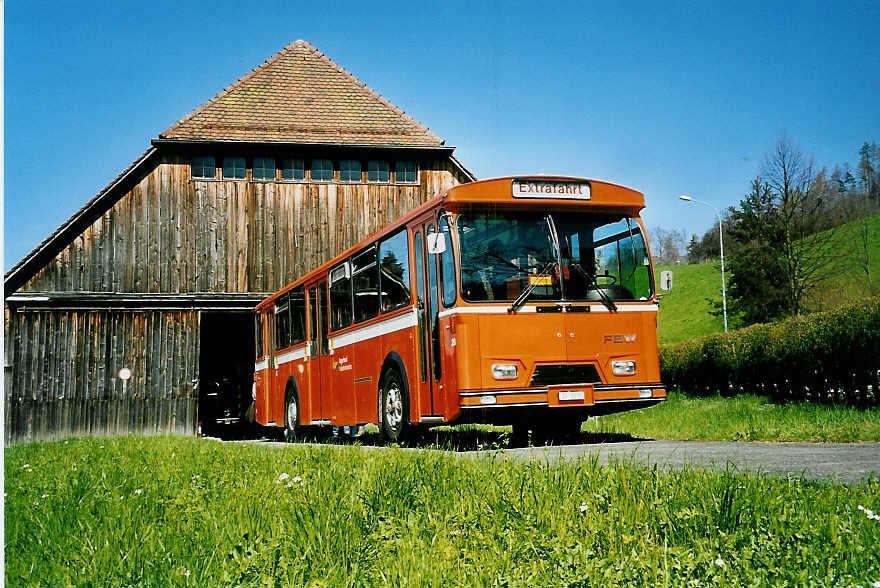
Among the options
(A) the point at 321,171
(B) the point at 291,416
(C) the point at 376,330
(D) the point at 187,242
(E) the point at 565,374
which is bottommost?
(B) the point at 291,416

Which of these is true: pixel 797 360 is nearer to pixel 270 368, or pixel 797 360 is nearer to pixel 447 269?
pixel 447 269

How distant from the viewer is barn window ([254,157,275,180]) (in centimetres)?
2698

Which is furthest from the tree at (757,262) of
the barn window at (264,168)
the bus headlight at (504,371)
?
the barn window at (264,168)

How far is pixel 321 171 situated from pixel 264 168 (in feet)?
5.53

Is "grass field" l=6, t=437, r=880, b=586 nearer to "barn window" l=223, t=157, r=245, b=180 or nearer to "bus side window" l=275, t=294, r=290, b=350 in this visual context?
"bus side window" l=275, t=294, r=290, b=350

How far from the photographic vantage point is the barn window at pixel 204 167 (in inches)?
1049

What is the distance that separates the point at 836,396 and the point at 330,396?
8409 millimetres

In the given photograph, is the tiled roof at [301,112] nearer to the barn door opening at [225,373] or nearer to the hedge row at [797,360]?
the barn door opening at [225,373]

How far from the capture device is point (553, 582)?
12.0 ft

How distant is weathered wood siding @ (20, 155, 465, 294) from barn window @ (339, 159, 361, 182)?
285 millimetres

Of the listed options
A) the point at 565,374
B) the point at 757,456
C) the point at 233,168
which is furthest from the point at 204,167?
the point at 757,456

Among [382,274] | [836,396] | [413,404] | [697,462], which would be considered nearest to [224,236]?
[382,274]

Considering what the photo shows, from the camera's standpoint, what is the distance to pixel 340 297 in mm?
15648

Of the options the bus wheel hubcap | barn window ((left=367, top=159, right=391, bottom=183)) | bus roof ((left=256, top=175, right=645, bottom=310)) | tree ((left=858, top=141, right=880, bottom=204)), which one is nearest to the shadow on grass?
the bus wheel hubcap
